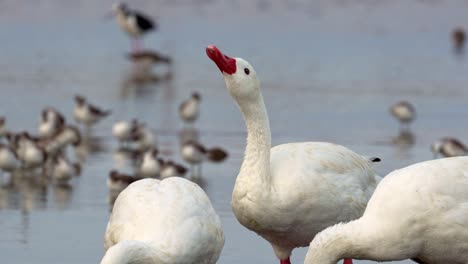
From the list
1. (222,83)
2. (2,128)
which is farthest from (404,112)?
(2,128)

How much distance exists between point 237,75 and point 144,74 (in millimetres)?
18539

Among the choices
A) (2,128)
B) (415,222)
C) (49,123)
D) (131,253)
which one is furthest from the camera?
(49,123)

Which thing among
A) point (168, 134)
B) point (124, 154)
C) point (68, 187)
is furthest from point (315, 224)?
point (168, 134)

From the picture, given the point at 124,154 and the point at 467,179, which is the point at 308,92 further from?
the point at 467,179

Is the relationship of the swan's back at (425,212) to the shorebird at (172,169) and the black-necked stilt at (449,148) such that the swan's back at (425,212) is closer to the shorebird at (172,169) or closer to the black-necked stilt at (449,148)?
the shorebird at (172,169)

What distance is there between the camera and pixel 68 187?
15.1 m

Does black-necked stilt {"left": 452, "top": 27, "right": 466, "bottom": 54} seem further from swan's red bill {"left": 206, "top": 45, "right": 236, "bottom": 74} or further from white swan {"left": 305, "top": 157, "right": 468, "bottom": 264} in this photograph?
white swan {"left": 305, "top": 157, "right": 468, "bottom": 264}

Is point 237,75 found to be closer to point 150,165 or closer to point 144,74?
point 150,165

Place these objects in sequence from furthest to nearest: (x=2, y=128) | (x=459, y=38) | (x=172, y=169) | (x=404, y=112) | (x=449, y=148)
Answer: (x=459, y=38)
(x=404, y=112)
(x=2, y=128)
(x=449, y=148)
(x=172, y=169)

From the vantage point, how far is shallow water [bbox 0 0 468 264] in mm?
13147

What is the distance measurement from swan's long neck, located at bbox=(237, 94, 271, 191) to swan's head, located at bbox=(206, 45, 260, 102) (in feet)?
0.40

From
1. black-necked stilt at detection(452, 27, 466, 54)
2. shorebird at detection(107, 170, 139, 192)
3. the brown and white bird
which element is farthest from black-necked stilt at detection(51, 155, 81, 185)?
black-necked stilt at detection(452, 27, 466, 54)

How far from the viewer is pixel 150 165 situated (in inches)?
643

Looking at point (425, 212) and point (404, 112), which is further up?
point (425, 212)
